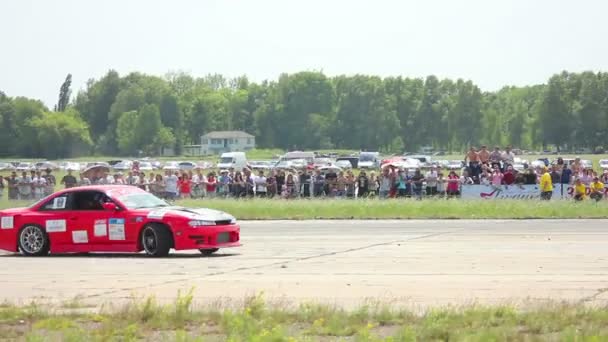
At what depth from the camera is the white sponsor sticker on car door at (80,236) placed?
780 inches

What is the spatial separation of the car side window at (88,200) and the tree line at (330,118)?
118m

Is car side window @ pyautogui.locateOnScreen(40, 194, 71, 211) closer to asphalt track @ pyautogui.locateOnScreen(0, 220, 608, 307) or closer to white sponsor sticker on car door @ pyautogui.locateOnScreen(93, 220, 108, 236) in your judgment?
white sponsor sticker on car door @ pyautogui.locateOnScreen(93, 220, 108, 236)

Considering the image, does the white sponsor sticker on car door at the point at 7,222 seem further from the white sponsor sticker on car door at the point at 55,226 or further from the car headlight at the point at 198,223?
the car headlight at the point at 198,223

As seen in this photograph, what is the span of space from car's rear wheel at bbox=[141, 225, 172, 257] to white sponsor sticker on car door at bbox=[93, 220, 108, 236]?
0.71 meters

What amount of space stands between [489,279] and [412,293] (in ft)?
5.23

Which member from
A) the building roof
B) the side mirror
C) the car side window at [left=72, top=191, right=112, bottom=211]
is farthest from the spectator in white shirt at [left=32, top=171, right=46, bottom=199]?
the building roof

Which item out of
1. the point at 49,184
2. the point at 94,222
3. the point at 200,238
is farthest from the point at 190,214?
the point at 49,184

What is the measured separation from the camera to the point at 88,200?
66.2 ft

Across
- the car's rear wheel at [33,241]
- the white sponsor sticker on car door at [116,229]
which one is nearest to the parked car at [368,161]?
the car's rear wheel at [33,241]

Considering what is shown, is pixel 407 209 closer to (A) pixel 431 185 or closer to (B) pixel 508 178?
(B) pixel 508 178

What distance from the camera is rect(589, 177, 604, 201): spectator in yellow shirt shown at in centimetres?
3231

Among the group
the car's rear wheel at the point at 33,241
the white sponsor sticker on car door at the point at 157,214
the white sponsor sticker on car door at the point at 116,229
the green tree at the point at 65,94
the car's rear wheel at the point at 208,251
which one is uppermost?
the green tree at the point at 65,94

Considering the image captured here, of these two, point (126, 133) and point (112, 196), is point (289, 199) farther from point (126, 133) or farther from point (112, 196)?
point (126, 133)

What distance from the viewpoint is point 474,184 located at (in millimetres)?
34250
